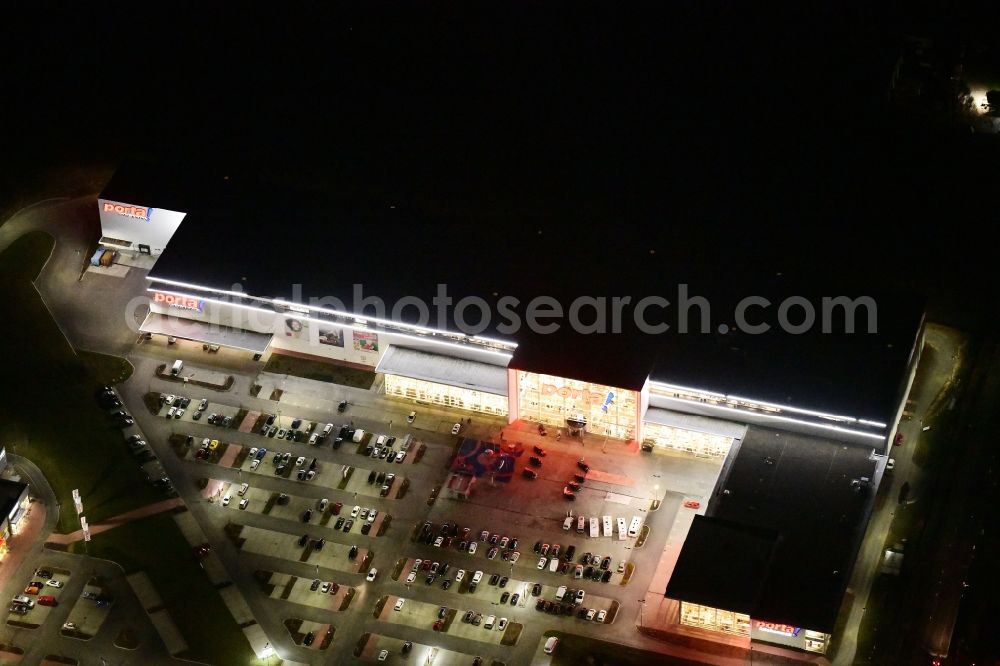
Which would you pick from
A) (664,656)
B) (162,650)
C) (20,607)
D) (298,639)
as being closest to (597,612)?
(664,656)

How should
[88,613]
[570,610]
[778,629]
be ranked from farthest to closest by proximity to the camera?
[570,610], [88,613], [778,629]

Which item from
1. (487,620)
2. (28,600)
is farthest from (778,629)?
(28,600)

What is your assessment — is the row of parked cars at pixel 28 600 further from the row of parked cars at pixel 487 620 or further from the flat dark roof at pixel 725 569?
the flat dark roof at pixel 725 569

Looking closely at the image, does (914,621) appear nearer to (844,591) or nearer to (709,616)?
(844,591)

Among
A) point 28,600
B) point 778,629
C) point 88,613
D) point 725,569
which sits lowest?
point 28,600

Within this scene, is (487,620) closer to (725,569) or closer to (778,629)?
(725,569)

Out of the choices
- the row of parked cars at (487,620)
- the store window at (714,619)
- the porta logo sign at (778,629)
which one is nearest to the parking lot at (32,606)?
the row of parked cars at (487,620)

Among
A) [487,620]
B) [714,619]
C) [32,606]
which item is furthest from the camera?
[32,606]
